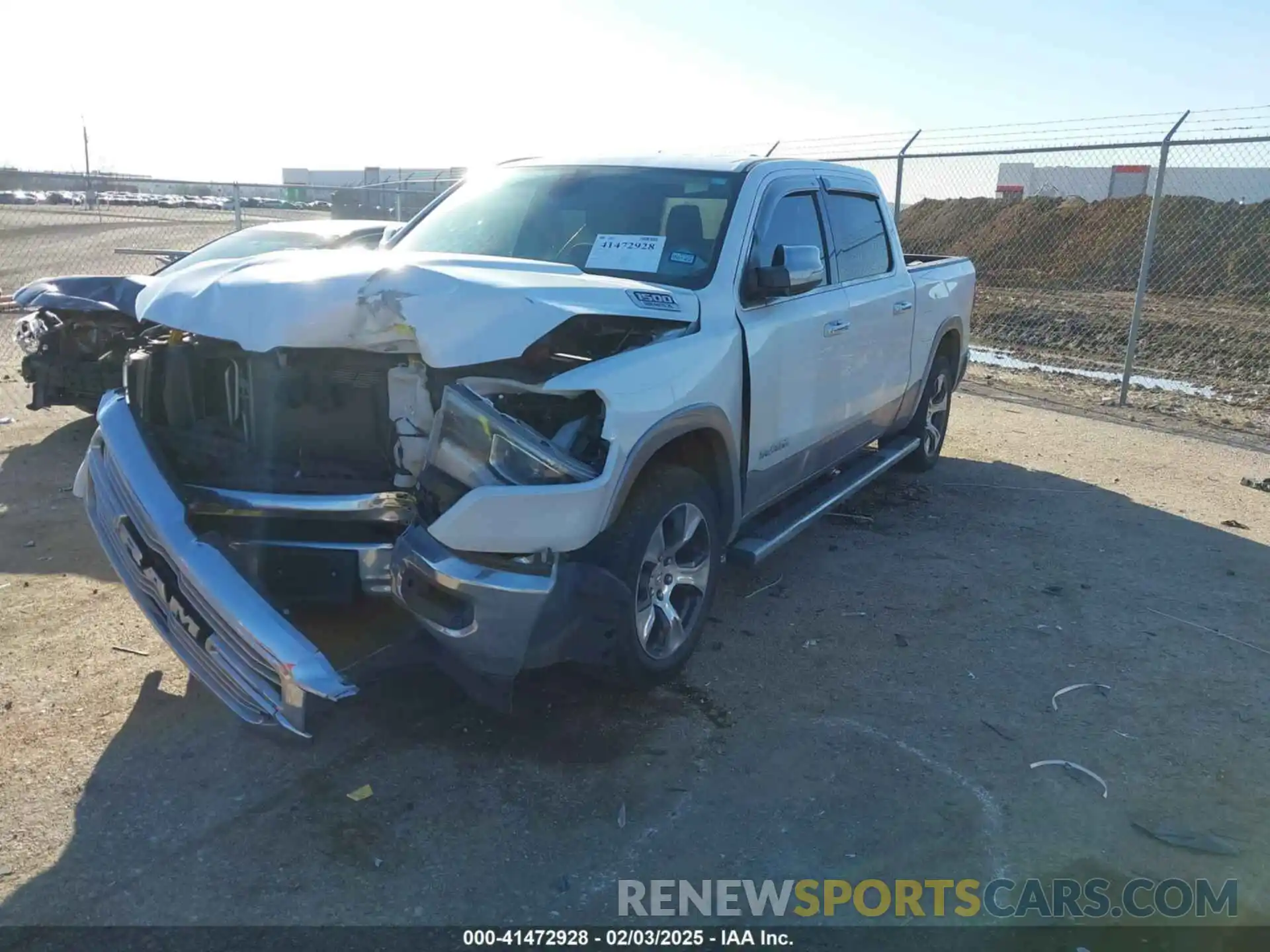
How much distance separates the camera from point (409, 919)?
2758 mm

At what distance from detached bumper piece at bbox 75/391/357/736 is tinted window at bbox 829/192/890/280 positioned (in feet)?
11.1

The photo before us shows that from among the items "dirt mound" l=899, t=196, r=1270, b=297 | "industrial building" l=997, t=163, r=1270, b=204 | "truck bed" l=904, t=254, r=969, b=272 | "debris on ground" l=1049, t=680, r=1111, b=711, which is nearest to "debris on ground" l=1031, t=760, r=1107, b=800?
"debris on ground" l=1049, t=680, r=1111, b=711

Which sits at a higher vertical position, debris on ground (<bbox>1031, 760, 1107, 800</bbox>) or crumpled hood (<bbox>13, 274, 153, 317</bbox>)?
crumpled hood (<bbox>13, 274, 153, 317</bbox>)

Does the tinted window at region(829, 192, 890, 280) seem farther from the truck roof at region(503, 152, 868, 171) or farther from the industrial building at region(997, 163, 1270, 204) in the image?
the industrial building at region(997, 163, 1270, 204)

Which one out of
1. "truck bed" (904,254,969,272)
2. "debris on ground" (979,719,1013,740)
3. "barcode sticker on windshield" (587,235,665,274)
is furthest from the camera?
"truck bed" (904,254,969,272)

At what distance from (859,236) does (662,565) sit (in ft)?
8.96

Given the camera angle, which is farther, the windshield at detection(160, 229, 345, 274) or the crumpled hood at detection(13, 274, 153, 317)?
the windshield at detection(160, 229, 345, 274)

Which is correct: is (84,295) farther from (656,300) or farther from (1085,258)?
(1085,258)

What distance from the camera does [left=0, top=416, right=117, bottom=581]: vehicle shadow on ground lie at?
5047mm

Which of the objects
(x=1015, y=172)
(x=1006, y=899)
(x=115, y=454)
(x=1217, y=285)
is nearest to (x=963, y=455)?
(x=1006, y=899)

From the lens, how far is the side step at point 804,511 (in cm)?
437

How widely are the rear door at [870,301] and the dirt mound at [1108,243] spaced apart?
1848cm

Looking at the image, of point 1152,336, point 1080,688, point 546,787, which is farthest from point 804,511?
point 1152,336

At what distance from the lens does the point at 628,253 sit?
14.2 ft
